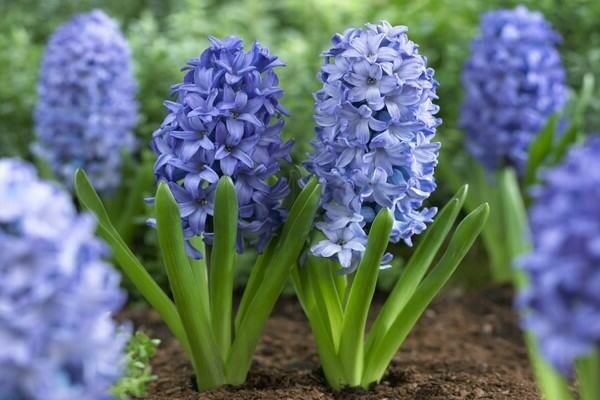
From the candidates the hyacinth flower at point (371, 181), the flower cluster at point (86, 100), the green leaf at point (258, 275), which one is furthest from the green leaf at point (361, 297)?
the flower cluster at point (86, 100)

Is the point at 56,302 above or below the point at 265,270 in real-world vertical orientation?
below

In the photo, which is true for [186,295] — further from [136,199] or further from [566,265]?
[136,199]

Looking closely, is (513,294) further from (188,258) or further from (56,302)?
(56,302)

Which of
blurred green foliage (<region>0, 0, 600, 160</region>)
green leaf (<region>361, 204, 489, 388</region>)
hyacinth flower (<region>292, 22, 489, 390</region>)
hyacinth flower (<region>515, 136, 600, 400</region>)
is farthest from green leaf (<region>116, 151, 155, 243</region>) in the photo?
hyacinth flower (<region>515, 136, 600, 400</region>)

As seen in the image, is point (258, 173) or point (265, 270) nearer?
point (258, 173)

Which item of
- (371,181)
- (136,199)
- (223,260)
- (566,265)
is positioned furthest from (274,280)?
(136,199)

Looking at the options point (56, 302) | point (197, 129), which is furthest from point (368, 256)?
point (56, 302)
